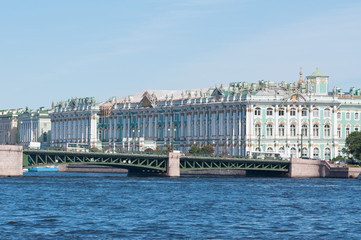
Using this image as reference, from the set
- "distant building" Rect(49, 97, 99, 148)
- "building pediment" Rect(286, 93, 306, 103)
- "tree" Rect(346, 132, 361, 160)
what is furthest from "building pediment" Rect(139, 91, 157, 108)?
"tree" Rect(346, 132, 361, 160)

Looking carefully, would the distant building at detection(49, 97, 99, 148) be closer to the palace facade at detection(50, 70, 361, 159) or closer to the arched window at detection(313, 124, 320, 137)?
the palace facade at detection(50, 70, 361, 159)

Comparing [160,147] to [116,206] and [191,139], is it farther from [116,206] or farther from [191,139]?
[116,206]

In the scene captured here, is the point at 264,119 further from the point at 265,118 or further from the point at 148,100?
the point at 148,100

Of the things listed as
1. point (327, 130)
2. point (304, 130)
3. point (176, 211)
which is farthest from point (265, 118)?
point (176, 211)

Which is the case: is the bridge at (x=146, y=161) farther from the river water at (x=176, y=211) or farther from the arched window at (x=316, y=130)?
the arched window at (x=316, y=130)

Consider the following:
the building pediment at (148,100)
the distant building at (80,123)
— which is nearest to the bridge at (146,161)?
the building pediment at (148,100)

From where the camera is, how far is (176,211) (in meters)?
66.6

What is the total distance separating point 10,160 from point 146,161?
17.1 meters

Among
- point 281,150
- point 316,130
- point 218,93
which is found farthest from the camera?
point 218,93

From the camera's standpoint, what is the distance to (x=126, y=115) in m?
182

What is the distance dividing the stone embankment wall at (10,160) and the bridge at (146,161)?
2.25 ft

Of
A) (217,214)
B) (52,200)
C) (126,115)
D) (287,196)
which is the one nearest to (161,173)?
(287,196)

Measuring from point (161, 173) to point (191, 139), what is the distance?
48413 mm

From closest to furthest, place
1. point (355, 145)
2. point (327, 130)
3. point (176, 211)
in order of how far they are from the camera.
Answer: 1. point (176, 211)
2. point (355, 145)
3. point (327, 130)
